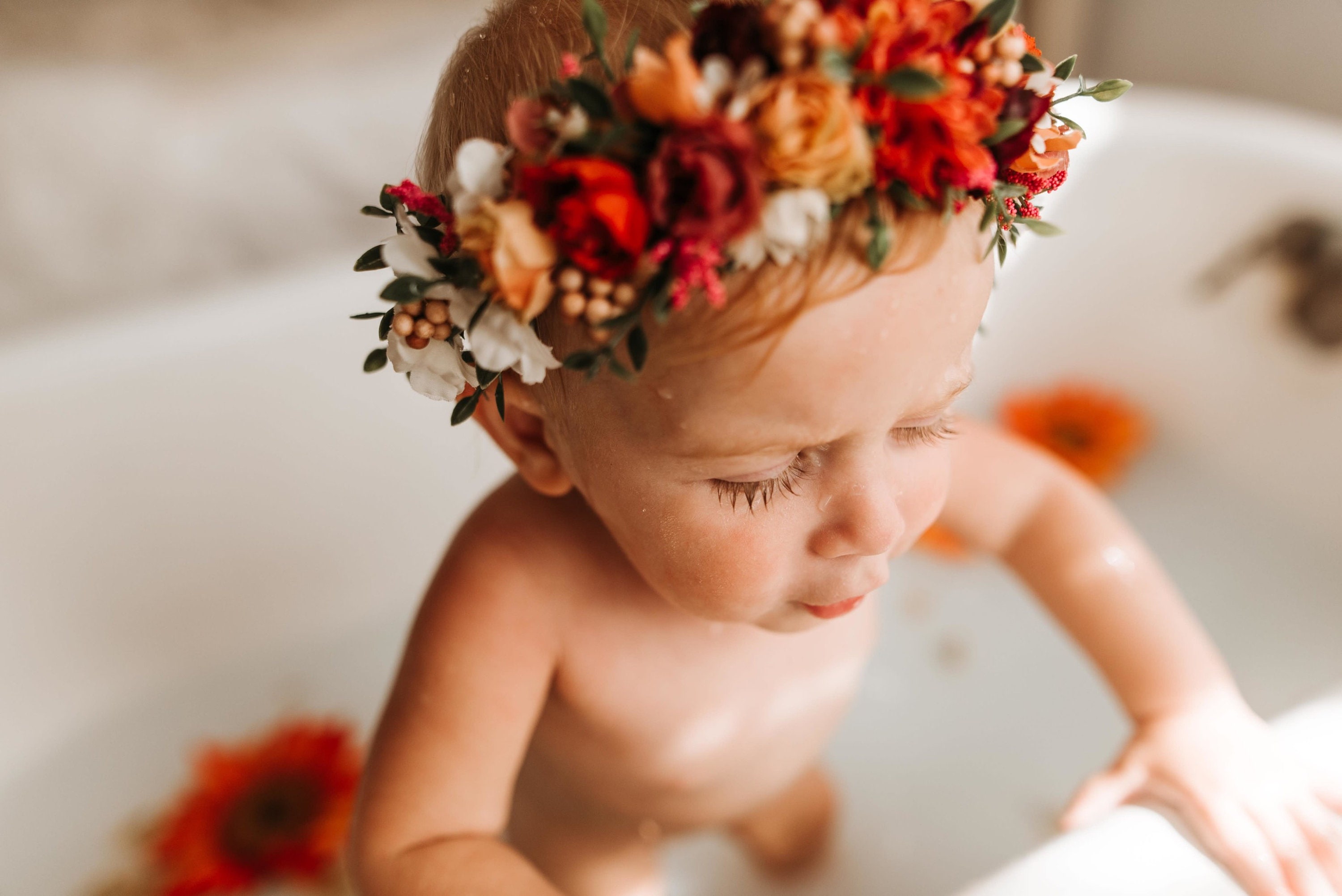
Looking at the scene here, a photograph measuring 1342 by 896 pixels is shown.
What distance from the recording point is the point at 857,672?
37.2 inches

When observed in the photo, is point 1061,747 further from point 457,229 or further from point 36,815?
point 36,815

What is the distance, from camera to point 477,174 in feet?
1.57

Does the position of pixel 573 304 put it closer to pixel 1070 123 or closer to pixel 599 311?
pixel 599 311

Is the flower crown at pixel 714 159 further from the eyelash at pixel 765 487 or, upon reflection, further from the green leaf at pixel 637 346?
the eyelash at pixel 765 487

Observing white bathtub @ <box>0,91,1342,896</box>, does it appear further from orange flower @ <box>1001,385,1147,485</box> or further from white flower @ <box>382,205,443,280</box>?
white flower @ <box>382,205,443,280</box>

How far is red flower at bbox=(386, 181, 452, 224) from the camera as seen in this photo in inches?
21.0

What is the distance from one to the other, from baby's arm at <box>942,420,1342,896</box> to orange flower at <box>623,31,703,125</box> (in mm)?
554

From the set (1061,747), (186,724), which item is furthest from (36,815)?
(1061,747)

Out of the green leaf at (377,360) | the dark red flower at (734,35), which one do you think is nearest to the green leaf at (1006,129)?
the dark red flower at (734,35)

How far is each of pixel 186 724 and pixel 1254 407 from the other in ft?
4.62

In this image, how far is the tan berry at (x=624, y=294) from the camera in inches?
18.5

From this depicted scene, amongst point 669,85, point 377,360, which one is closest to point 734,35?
point 669,85

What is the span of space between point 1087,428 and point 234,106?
1317 millimetres

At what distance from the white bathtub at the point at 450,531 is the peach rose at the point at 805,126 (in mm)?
882
